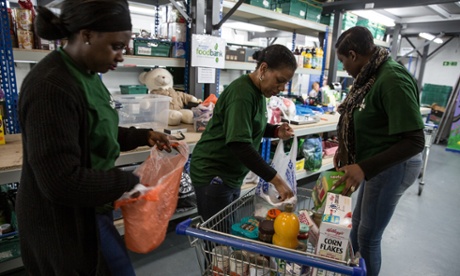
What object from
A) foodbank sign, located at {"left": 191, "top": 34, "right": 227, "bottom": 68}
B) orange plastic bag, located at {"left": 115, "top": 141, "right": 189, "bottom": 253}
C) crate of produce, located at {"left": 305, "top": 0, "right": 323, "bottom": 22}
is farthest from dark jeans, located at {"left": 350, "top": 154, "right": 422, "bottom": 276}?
crate of produce, located at {"left": 305, "top": 0, "right": 323, "bottom": 22}

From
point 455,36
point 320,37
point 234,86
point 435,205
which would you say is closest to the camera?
point 234,86

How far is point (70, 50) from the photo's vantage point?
0.86m

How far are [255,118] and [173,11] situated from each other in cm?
186

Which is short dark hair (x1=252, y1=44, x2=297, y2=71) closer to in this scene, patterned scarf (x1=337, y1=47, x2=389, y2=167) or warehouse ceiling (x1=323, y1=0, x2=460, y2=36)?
patterned scarf (x1=337, y1=47, x2=389, y2=167)

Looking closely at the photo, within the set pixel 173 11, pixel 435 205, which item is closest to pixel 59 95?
pixel 173 11

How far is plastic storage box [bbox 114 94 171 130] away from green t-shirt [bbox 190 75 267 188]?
0.82 meters

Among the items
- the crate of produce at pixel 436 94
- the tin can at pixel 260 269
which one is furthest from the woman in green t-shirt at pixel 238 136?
the crate of produce at pixel 436 94

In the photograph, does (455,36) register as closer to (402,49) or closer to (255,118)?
(402,49)

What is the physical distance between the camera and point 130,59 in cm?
233

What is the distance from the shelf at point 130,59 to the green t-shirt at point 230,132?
1214mm

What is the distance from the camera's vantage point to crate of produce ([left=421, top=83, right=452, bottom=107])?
28.4 ft

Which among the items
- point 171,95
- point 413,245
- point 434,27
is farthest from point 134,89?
point 434,27

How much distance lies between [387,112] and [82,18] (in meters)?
1.28

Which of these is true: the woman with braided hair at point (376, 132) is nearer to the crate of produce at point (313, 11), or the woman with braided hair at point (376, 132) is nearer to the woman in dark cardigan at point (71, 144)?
the woman in dark cardigan at point (71, 144)
